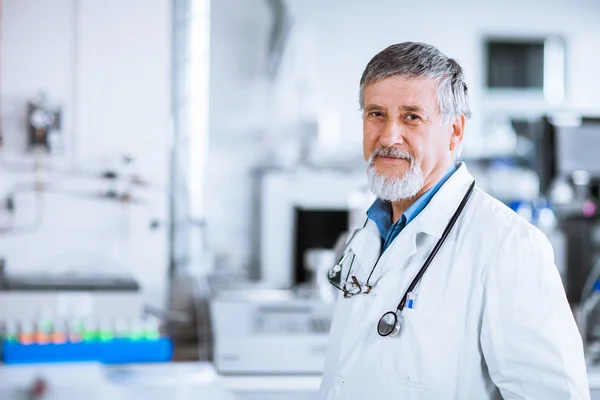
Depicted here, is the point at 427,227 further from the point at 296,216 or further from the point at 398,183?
the point at 296,216

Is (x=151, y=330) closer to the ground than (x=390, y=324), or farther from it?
closer to the ground

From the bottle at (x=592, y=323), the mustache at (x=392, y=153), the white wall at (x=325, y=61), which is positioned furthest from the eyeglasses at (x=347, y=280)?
the white wall at (x=325, y=61)

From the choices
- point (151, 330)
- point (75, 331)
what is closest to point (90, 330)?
point (75, 331)

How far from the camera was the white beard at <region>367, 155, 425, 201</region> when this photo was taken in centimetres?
133

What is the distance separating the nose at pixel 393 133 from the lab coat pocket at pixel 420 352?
0.31m

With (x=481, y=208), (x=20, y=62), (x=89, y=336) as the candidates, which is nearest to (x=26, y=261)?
(x=89, y=336)

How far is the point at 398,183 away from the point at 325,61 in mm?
4926

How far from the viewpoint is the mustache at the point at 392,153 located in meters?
1.33

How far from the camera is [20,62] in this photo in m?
2.66

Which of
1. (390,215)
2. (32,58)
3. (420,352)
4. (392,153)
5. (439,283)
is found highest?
(32,58)

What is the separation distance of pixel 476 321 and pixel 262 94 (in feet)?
15.9

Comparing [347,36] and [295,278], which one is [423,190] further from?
[347,36]

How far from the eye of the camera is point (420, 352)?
1.22 meters

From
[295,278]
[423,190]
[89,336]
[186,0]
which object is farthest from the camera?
[295,278]
